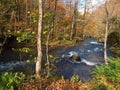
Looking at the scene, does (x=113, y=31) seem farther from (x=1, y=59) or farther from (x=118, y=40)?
(x=1, y=59)

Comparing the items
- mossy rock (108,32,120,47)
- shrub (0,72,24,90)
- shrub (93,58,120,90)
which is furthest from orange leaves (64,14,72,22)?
shrub (0,72,24,90)

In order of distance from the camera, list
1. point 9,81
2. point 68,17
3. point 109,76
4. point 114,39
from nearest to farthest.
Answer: point 9,81 → point 109,76 → point 114,39 → point 68,17

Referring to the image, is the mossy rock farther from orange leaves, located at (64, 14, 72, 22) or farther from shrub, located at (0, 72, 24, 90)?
shrub, located at (0, 72, 24, 90)

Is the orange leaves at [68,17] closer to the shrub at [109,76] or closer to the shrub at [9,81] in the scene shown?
the shrub at [109,76]

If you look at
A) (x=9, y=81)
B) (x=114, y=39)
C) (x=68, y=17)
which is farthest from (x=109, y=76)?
(x=68, y=17)

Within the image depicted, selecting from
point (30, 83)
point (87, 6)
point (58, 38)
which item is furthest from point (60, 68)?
point (87, 6)

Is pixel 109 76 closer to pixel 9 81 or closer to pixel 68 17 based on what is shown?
pixel 9 81

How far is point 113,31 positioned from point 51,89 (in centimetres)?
2783

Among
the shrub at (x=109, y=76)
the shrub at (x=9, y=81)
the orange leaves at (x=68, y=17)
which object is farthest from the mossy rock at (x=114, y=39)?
the shrub at (x=9, y=81)

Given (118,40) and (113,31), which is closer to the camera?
(118,40)

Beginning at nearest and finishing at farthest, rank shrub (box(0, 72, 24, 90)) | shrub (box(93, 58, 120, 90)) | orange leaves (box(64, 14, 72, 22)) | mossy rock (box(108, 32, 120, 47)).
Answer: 1. shrub (box(0, 72, 24, 90))
2. shrub (box(93, 58, 120, 90))
3. mossy rock (box(108, 32, 120, 47))
4. orange leaves (box(64, 14, 72, 22))

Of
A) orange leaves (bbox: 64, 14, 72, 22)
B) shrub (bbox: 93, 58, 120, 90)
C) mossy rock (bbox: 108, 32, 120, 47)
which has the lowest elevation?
mossy rock (bbox: 108, 32, 120, 47)

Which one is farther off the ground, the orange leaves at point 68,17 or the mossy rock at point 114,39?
the orange leaves at point 68,17

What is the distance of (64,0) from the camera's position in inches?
2019
